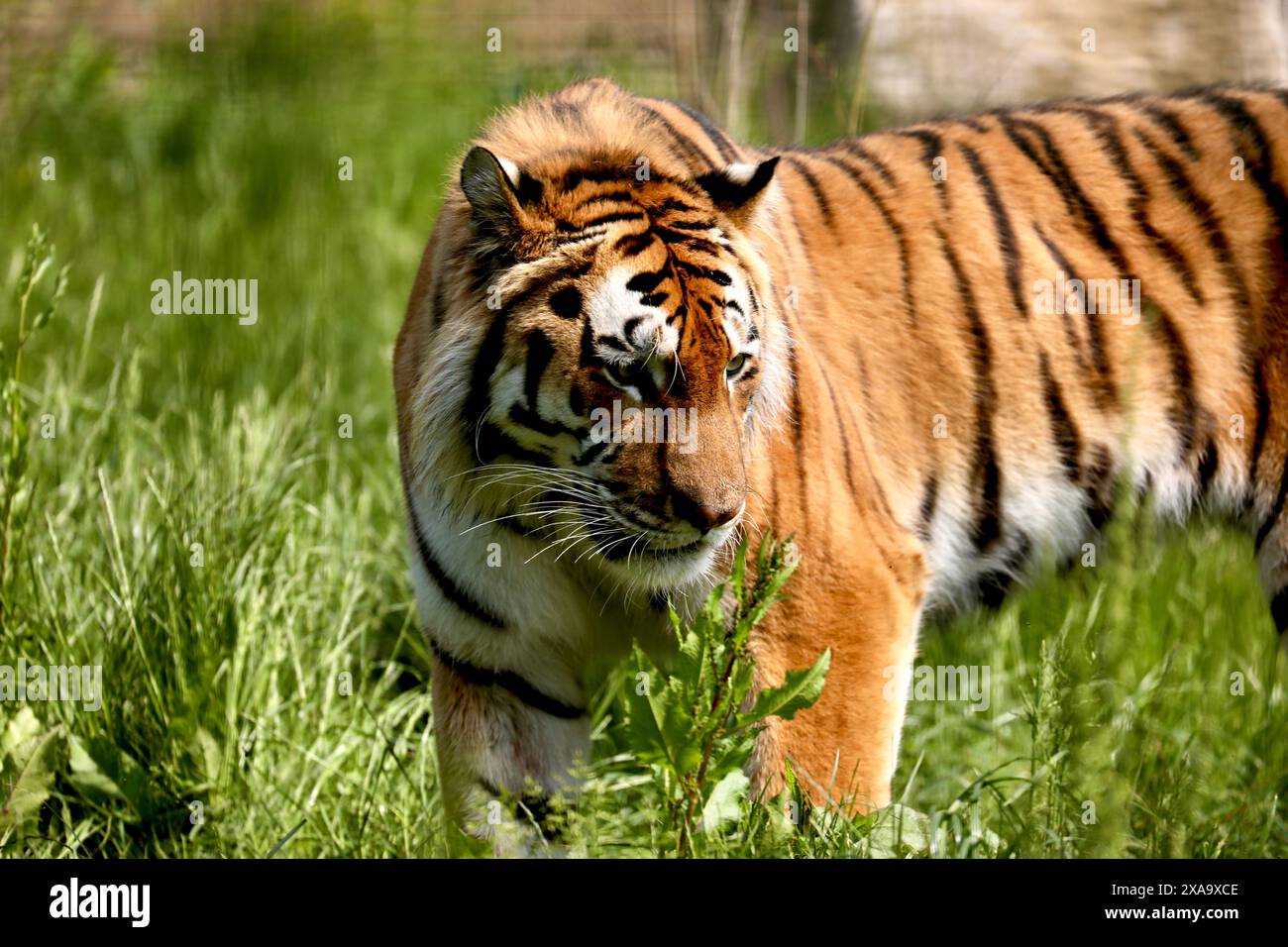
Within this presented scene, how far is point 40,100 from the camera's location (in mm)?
6859

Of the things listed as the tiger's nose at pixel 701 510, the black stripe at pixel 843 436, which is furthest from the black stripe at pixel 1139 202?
the tiger's nose at pixel 701 510

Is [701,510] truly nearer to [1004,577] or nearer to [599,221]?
[599,221]

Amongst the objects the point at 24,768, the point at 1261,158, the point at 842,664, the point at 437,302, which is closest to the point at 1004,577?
the point at 842,664

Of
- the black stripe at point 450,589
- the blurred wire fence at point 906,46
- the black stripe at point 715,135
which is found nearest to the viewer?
the black stripe at point 450,589

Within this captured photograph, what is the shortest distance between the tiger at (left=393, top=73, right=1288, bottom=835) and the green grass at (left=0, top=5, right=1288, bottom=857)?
0.19m

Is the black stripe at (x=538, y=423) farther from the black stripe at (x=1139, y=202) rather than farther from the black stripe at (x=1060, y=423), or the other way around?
the black stripe at (x=1139, y=202)

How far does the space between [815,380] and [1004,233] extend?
2.58 feet

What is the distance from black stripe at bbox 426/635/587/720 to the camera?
2695mm

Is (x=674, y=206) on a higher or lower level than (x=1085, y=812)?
higher

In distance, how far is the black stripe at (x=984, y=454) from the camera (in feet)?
10.4

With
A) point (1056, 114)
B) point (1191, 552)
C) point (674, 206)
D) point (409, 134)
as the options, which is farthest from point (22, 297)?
point (409, 134)

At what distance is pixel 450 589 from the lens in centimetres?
263
